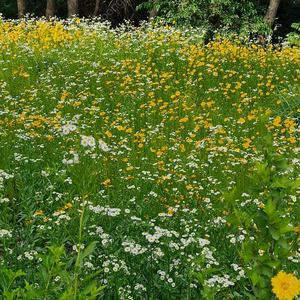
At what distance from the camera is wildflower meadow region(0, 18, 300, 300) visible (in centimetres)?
149

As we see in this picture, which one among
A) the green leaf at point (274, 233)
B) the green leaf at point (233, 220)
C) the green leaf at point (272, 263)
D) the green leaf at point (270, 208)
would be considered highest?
the green leaf at point (270, 208)

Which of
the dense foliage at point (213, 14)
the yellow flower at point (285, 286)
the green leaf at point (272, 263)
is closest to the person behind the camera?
the yellow flower at point (285, 286)

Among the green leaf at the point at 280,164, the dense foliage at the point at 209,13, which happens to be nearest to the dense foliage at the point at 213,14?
the dense foliage at the point at 209,13

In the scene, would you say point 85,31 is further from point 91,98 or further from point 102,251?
point 102,251

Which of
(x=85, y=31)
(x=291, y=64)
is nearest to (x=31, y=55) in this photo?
(x=85, y=31)

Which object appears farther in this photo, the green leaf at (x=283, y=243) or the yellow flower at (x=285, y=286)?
the green leaf at (x=283, y=243)

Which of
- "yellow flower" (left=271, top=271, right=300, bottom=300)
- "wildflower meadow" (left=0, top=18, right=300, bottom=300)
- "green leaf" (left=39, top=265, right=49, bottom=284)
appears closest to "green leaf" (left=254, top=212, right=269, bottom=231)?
"wildflower meadow" (left=0, top=18, right=300, bottom=300)

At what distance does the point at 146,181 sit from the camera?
131 inches

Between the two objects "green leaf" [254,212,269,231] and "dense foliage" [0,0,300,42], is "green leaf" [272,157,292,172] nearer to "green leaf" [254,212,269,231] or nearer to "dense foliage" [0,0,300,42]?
"green leaf" [254,212,269,231]

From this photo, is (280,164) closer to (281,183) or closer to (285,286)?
(281,183)

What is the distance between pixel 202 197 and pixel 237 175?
29.7 inches

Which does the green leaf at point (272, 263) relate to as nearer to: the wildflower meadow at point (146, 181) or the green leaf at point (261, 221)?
the wildflower meadow at point (146, 181)

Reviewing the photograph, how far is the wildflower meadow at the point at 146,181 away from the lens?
1.49 metres

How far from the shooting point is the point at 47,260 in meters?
1.49
